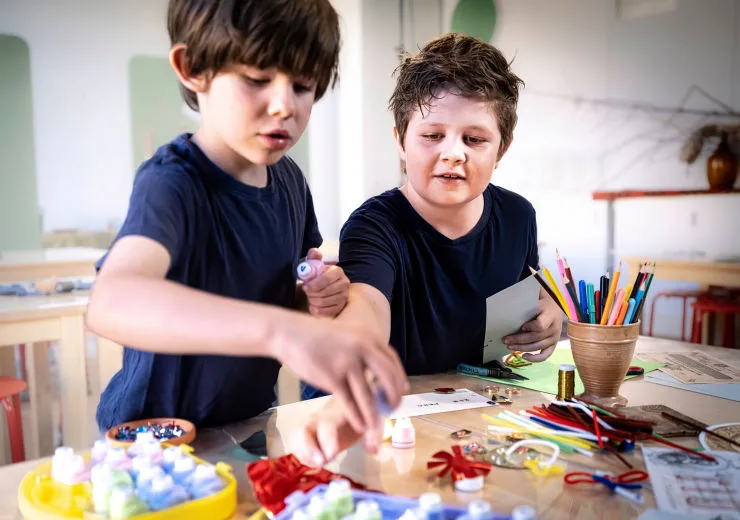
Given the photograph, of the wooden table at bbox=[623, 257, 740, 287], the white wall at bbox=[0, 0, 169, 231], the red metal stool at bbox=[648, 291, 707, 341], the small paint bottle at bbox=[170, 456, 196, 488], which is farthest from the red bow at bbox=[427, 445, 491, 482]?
the white wall at bbox=[0, 0, 169, 231]

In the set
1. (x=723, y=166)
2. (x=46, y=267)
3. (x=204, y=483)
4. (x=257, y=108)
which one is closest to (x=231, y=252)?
(x=257, y=108)

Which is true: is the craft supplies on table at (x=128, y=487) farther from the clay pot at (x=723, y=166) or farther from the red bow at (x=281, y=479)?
the clay pot at (x=723, y=166)

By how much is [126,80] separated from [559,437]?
153 inches

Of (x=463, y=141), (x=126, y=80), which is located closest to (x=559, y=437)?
(x=463, y=141)

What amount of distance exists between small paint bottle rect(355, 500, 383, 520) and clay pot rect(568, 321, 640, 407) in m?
0.46

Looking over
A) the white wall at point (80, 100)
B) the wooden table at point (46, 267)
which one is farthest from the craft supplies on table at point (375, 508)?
the white wall at point (80, 100)

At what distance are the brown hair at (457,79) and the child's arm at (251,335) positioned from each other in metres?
0.68

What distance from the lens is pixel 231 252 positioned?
777 millimetres

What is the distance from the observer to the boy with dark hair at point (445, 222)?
3.45 ft

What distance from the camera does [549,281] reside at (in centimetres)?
101

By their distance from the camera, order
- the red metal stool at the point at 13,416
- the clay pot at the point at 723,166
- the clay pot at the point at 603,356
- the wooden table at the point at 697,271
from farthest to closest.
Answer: the clay pot at the point at 723,166 → the wooden table at the point at 697,271 → the red metal stool at the point at 13,416 → the clay pot at the point at 603,356

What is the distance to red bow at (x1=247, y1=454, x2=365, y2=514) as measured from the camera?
55cm

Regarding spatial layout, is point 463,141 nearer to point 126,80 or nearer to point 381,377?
point 381,377

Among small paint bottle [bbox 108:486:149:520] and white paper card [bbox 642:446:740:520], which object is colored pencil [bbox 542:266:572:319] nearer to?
white paper card [bbox 642:446:740:520]
